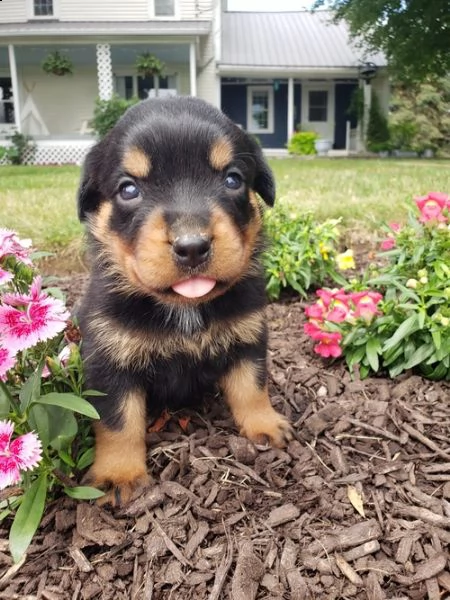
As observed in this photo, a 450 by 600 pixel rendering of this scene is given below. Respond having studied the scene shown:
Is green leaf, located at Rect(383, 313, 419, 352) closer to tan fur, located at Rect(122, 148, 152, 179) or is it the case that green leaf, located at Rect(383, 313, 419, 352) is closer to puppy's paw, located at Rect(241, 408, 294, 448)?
puppy's paw, located at Rect(241, 408, 294, 448)

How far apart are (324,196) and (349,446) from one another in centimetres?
582

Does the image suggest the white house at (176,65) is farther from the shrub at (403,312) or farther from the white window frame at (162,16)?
the shrub at (403,312)

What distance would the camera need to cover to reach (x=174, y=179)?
224 centimetres

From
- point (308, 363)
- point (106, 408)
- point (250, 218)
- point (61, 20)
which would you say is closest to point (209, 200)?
point (250, 218)

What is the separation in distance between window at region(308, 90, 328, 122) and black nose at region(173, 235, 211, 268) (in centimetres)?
2911

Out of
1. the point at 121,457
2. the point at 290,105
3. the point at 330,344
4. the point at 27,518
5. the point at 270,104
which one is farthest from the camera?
the point at 270,104

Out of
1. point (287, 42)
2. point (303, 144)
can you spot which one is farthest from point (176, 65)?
point (287, 42)

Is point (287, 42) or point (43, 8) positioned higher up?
point (43, 8)

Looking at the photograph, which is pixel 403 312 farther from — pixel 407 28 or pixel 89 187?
pixel 407 28

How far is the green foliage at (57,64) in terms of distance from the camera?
72.8ft

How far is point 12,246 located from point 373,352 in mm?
2060

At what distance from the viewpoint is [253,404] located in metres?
2.74

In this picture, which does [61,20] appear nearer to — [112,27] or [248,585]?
[112,27]

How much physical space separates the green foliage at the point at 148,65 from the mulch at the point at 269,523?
838 inches
